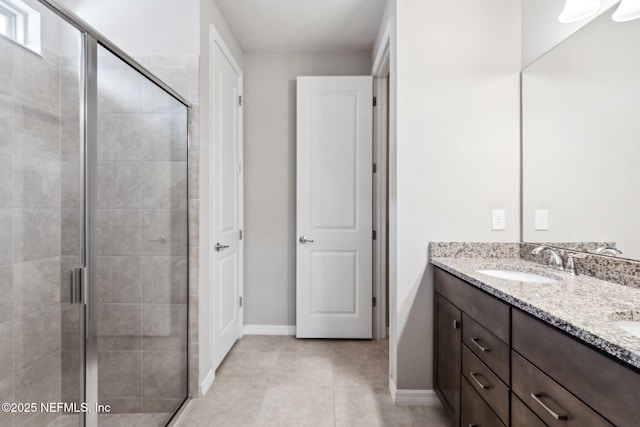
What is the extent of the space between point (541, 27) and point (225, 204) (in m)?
2.27

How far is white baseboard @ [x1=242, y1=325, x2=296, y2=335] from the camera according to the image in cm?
307

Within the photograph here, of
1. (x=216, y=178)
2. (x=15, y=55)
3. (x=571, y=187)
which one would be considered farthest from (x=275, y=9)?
(x=571, y=187)

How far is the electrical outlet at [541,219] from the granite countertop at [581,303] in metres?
0.28

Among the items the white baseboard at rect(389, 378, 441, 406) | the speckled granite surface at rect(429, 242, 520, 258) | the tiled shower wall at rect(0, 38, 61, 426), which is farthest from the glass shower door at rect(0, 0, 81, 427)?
the speckled granite surface at rect(429, 242, 520, 258)

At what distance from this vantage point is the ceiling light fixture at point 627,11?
1253 millimetres

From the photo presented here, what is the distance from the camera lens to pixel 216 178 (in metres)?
2.32

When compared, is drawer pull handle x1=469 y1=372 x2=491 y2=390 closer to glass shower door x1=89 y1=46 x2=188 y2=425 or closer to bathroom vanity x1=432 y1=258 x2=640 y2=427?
bathroom vanity x1=432 y1=258 x2=640 y2=427

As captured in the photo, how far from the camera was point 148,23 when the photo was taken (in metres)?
2.01

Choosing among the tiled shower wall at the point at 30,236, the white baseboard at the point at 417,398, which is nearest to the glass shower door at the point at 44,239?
the tiled shower wall at the point at 30,236

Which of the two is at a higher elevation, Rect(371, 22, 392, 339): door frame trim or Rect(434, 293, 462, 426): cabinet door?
Rect(371, 22, 392, 339): door frame trim

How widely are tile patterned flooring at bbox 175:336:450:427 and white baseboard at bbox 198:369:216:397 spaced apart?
3 centimetres

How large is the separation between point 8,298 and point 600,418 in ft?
5.83

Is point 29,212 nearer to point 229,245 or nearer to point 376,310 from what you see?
point 229,245

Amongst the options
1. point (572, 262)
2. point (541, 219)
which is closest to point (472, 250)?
point (541, 219)
